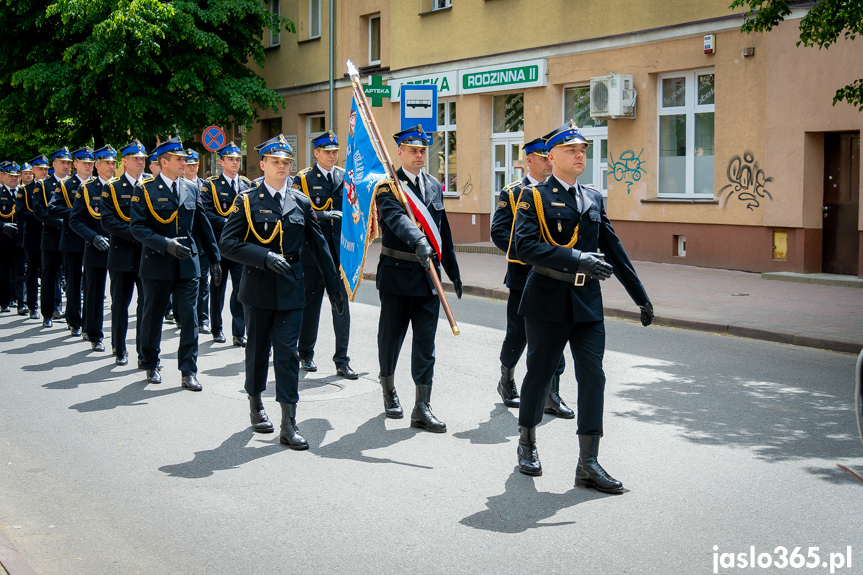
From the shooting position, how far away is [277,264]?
6492mm

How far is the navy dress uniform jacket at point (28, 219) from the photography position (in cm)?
1347

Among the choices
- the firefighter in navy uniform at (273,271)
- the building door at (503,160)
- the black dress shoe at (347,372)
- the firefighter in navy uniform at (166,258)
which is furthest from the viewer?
the building door at (503,160)

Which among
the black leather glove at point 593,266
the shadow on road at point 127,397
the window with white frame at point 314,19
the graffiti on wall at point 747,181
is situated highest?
the window with white frame at point 314,19

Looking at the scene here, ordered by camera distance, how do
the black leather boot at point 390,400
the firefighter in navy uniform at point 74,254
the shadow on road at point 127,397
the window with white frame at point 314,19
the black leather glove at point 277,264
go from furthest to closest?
the window with white frame at point 314,19 < the firefighter in navy uniform at point 74,254 < the shadow on road at point 127,397 < the black leather boot at point 390,400 < the black leather glove at point 277,264

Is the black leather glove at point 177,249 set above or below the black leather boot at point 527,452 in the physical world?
above

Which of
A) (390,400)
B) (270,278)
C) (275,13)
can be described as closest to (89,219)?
(270,278)

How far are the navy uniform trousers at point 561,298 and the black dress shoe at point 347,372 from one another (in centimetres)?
326

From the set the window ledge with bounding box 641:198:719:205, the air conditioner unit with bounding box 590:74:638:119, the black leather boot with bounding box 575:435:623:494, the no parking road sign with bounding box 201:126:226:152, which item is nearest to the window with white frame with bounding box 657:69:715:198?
the window ledge with bounding box 641:198:719:205

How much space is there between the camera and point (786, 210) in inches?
640

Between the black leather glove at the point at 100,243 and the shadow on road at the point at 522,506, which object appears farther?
the black leather glove at the point at 100,243

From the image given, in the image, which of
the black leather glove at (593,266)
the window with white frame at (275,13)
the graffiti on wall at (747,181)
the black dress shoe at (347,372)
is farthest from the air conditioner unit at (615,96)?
the black leather glove at (593,266)

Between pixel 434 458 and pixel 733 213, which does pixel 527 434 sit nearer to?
pixel 434 458

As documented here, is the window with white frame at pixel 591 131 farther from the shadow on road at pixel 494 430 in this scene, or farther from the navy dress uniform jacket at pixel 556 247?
the navy dress uniform jacket at pixel 556 247

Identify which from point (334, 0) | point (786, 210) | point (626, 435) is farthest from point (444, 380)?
point (334, 0)
